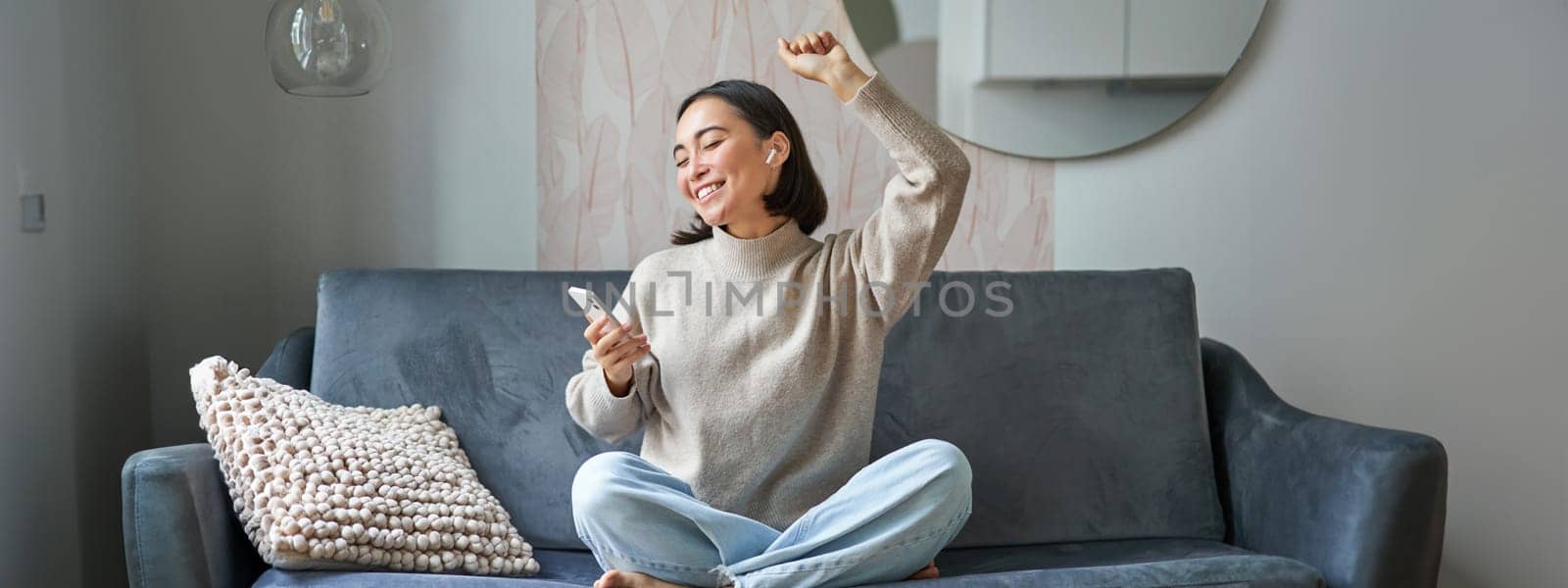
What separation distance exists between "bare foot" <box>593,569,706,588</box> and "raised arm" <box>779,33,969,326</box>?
0.48m

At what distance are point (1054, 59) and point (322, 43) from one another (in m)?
1.27

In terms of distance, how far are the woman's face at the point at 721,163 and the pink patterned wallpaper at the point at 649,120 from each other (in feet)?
1.97

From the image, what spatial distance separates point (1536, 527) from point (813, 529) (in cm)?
155

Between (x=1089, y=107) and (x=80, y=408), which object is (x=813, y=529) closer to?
(x=1089, y=107)

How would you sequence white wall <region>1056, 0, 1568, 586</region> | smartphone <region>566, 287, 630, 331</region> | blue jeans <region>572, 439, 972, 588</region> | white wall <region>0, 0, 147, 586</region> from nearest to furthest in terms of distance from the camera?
blue jeans <region>572, 439, 972, 588</region>, smartphone <region>566, 287, 630, 331</region>, white wall <region>0, 0, 147, 586</region>, white wall <region>1056, 0, 1568, 586</region>

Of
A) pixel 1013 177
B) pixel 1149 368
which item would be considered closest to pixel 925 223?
pixel 1149 368

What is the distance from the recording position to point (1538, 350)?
7.73ft

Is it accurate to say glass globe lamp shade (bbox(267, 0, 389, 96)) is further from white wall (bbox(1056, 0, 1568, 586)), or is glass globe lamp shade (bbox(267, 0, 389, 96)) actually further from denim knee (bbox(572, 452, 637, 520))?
white wall (bbox(1056, 0, 1568, 586))

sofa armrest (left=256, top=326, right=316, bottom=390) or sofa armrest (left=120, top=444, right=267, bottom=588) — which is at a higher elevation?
sofa armrest (left=256, top=326, right=316, bottom=390)

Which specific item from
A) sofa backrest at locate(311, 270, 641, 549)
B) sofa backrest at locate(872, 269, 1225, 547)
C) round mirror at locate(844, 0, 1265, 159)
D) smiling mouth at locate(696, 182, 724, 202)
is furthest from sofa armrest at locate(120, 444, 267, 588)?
round mirror at locate(844, 0, 1265, 159)

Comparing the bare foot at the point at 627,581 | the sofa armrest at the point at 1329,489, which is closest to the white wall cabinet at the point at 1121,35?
the sofa armrest at the point at 1329,489

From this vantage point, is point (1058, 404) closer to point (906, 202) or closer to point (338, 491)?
point (906, 202)

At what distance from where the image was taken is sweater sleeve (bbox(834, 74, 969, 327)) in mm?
1650

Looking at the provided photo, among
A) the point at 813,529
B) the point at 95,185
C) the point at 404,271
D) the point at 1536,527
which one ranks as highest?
the point at 95,185
